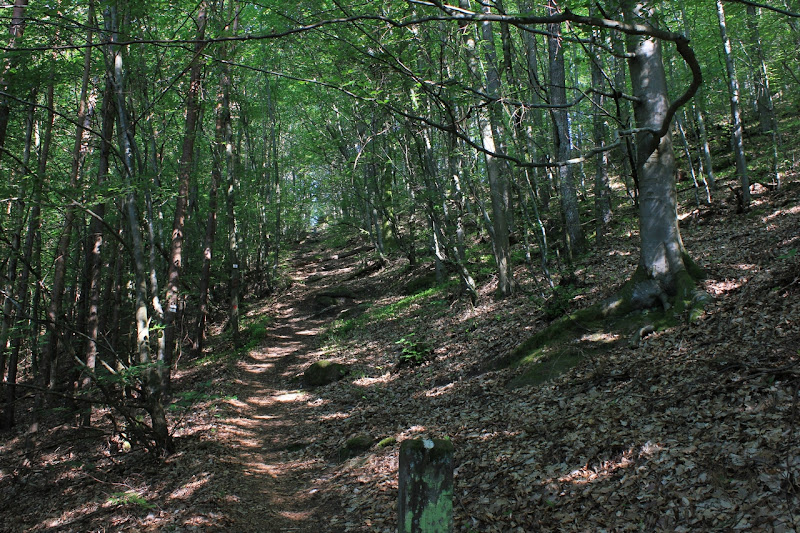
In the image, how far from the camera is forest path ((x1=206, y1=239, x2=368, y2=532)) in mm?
5516

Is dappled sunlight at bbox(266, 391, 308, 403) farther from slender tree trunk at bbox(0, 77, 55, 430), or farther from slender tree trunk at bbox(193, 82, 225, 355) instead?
slender tree trunk at bbox(193, 82, 225, 355)

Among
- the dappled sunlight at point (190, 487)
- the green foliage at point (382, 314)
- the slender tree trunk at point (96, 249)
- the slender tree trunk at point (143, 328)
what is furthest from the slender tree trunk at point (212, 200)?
the dappled sunlight at point (190, 487)

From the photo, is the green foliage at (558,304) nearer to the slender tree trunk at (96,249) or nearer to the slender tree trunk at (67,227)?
the slender tree trunk at (96,249)

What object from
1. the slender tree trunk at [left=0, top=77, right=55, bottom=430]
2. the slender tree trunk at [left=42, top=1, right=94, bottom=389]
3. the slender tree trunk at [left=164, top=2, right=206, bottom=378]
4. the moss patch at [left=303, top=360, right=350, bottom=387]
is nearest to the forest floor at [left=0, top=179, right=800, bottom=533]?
the moss patch at [left=303, top=360, right=350, bottom=387]

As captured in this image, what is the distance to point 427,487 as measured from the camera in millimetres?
2219

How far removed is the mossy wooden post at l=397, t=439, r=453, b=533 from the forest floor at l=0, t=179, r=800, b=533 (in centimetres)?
196

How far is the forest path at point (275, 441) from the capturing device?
5516mm

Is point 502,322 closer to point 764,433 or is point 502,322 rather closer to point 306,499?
point 306,499

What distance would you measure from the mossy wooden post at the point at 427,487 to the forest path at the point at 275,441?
3447 mm

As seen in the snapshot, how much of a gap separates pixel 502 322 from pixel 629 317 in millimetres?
3634

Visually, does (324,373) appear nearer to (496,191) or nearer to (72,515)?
(72,515)

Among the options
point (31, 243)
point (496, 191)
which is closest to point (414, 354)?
point (496, 191)

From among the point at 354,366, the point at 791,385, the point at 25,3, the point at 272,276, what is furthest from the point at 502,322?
the point at 272,276

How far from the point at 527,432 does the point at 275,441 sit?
15.4 feet
